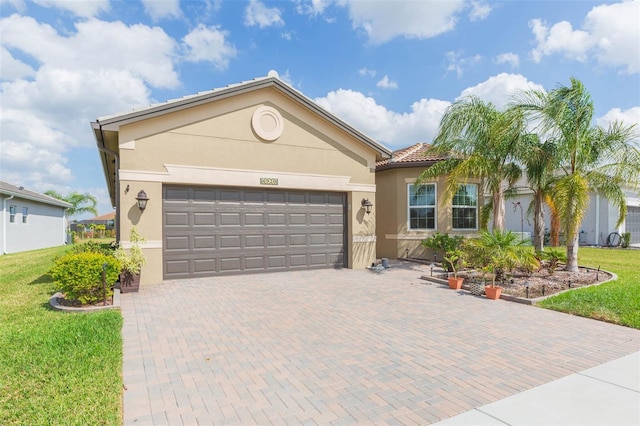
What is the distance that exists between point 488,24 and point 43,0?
13560 mm

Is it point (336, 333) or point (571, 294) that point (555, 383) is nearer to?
point (336, 333)

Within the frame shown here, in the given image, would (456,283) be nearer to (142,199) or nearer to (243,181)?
(243,181)

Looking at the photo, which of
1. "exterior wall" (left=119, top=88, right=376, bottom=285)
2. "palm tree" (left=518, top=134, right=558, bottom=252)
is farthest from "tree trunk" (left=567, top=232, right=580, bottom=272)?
"exterior wall" (left=119, top=88, right=376, bottom=285)

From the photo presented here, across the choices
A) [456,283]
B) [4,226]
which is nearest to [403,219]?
[456,283]

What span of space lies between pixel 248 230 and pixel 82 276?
4.83 m

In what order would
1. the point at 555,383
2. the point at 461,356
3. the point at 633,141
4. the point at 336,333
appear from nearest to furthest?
the point at 555,383
the point at 461,356
the point at 336,333
the point at 633,141

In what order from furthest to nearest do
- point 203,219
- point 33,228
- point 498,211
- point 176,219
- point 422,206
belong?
point 33,228 < point 422,206 < point 498,211 < point 203,219 < point 176,219

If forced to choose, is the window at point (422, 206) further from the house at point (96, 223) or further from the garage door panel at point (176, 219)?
the house at point (96, 223)

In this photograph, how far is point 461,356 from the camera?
15.5 feet

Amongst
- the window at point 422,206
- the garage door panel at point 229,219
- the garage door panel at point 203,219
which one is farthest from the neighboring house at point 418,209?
the garage door panel at point 203,219

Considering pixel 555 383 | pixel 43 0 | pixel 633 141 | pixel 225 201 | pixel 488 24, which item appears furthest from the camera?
pixel 488 24

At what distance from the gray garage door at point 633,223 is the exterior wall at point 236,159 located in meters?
22.2

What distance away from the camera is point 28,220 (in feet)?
74.2

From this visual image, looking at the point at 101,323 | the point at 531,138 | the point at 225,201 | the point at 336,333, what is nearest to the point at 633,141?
the point at 531,138
